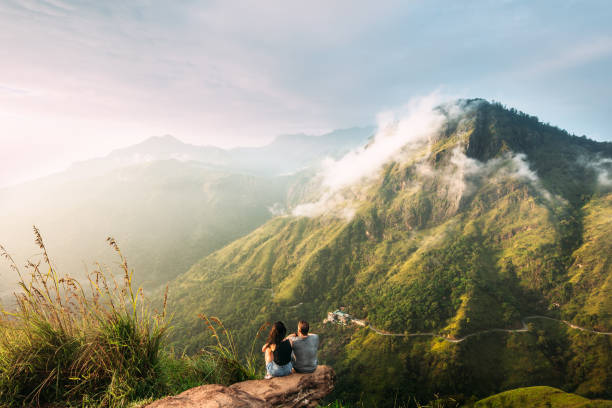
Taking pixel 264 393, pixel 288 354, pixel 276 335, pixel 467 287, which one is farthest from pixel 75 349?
pixel 467 287

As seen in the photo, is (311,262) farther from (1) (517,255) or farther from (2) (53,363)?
(2) (53,363)

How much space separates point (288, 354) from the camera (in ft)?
18.3

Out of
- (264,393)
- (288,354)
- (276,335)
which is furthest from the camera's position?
(276,335)

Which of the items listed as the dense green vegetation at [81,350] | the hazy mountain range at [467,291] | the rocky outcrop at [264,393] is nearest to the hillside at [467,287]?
the hazy mountain range at [467,291]

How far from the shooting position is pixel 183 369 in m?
4.97

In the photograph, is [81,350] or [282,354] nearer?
[81,350]

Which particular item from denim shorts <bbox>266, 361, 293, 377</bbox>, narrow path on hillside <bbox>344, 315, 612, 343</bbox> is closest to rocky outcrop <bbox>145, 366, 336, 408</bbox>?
denim shorts <bbox>266, 361, 293, 377</bbox>

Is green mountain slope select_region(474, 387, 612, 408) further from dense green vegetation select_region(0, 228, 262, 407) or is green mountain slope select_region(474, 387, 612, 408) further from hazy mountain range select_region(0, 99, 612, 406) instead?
dense green vegetation select_region(0, 228, 262, 407)

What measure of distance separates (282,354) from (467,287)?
508 ft

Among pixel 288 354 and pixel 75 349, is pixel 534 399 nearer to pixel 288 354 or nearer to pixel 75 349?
pixel 288 354

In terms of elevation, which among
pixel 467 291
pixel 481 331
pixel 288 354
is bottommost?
pixel 481 331

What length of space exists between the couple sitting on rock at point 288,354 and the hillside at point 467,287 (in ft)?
251

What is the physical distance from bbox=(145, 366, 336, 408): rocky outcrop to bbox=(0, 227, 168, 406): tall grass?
0.95 metres

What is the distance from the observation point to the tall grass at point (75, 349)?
143 inches
